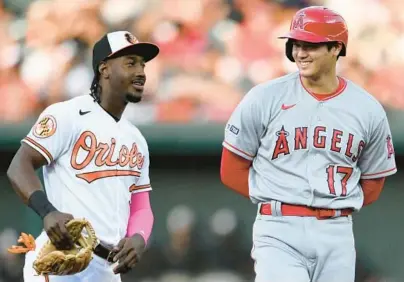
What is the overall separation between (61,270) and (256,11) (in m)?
5.72

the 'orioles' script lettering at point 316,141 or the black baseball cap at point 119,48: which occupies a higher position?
the black baseball cap at point 119,48

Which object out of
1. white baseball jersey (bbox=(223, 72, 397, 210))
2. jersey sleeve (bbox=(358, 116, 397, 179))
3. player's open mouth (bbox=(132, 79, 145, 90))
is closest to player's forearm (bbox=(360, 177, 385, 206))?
jersey sleeve (bbox=(358, 116, 397, 179))

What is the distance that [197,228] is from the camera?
9.58m

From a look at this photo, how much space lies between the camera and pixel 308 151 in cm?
448

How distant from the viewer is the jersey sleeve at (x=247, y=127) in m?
4.51

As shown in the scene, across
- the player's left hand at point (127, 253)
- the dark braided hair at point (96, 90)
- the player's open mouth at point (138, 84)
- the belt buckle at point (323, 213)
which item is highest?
the player's open mouth at point (138, 84)

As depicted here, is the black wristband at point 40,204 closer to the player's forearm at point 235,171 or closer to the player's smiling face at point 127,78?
the player's smiling face at point 127,78

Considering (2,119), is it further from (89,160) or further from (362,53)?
(89,160)

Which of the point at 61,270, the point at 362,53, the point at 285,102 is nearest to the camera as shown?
the point at 61,270

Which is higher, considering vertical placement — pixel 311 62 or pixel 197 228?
pixel 311 62

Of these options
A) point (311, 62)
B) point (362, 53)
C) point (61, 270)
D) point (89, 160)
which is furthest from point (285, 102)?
point (362, 53)

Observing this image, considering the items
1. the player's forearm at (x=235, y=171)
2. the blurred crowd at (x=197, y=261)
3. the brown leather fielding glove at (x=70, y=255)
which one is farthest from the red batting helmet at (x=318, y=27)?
the blurred crowd at (x=197, y=261)

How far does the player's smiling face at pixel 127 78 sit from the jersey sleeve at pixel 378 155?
1057 millimetres

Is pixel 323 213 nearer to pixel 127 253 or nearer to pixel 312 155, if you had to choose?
pixel 312 155
